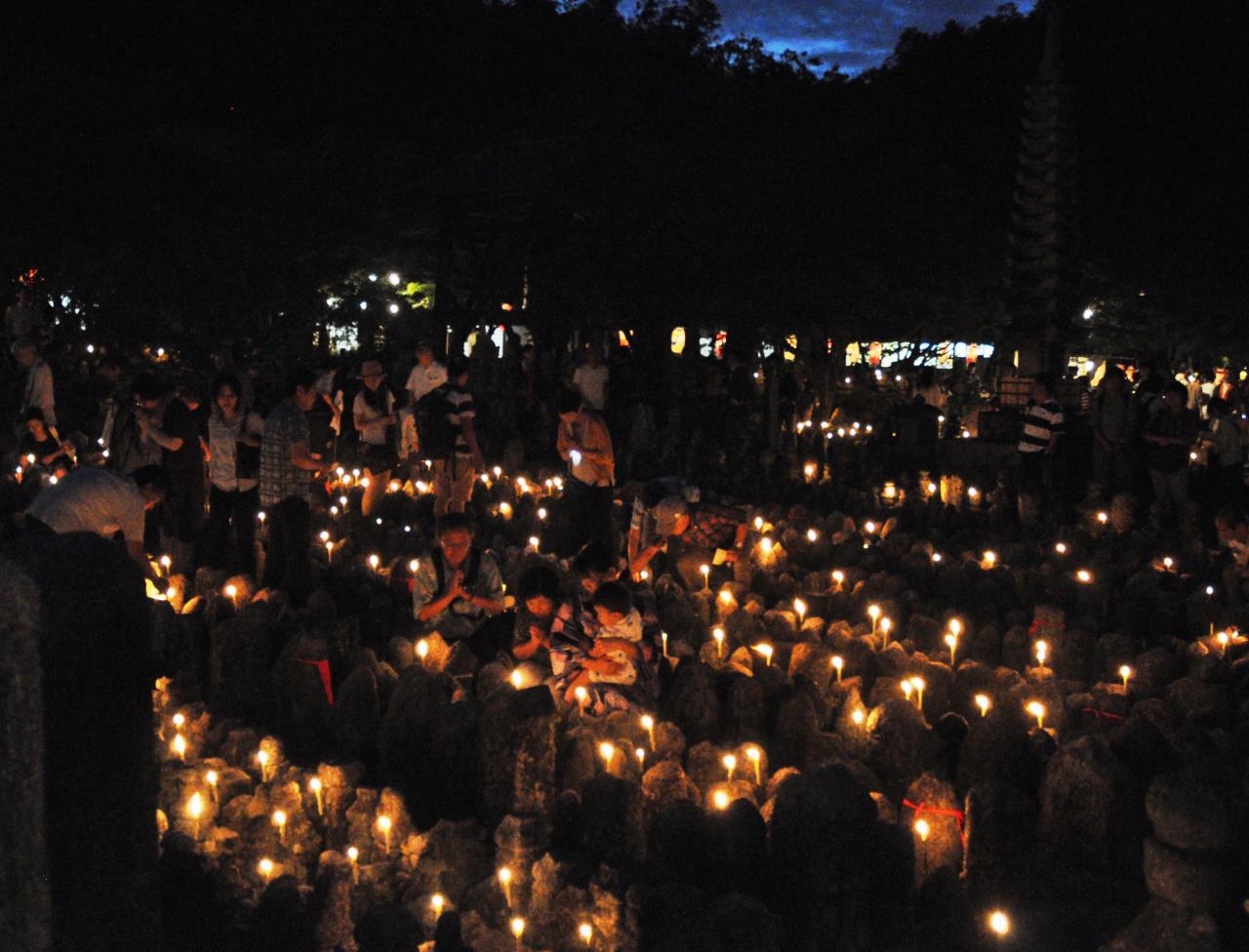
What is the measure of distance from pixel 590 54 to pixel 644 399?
13.8m

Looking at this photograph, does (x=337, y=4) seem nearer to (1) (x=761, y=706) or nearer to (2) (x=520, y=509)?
(2) (x=520, y=509)

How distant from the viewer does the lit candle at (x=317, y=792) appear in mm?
4609

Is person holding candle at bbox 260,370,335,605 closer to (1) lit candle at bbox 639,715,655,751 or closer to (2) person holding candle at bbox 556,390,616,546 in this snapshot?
(2) person holding candle at bbox 556,390,616,546

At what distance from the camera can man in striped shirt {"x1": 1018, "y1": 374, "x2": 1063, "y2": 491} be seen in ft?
35.4

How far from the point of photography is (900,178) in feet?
62.5

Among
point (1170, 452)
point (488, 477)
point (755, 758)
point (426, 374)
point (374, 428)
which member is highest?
point (426, 374)

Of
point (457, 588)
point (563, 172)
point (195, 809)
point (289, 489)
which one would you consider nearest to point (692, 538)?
point (457, 588)

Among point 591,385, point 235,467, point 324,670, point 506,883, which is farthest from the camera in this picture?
point 591,385

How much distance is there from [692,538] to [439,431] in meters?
2.43

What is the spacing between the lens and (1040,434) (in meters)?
10.8

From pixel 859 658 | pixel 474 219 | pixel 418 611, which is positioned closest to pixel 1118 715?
pixel 859 658

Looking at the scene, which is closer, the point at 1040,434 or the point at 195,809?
the point at 195,809

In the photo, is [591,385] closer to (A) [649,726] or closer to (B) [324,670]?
(B) [324,670]

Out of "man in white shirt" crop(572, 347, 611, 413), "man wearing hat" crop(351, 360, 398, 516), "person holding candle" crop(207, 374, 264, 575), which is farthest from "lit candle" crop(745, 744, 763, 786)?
"man in white shirt" crop(572, 347, 611, 413)
